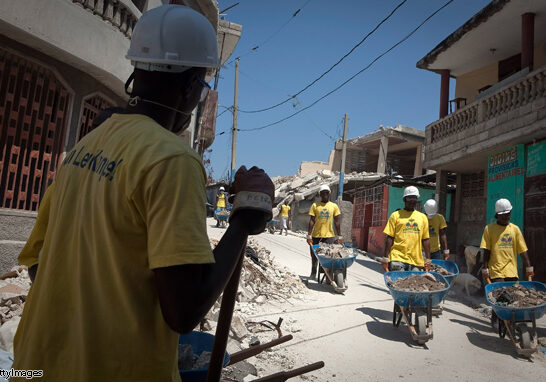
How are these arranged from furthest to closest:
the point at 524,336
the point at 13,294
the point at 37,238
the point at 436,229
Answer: the point at 436,229 → the point at 524,336 → the point at 13,294 → the point at 37,238

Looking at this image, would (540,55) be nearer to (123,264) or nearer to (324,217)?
(324,217)

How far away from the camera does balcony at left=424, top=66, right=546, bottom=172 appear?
8499 mm

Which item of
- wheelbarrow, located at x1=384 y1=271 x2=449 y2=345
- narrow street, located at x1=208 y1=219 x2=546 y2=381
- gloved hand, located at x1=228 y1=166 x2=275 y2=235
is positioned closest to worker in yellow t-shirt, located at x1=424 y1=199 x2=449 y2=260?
narrow street, located at x1=208 y1=219 x2=546 y2=381

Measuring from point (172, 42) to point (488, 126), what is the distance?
425 inches

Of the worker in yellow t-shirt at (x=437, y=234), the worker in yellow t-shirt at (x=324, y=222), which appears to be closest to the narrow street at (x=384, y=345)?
the worker in yellow t-shirt at (x=437, y=234)

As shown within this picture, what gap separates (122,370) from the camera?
0.94 meters

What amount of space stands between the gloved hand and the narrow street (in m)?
3.11

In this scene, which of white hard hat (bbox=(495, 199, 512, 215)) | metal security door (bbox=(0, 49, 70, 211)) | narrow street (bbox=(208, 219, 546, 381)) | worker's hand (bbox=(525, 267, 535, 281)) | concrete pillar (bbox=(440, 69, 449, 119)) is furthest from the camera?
concrete pillar (bbox=(440, 69, 449, 119))

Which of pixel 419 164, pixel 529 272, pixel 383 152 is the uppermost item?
pixel 383 152

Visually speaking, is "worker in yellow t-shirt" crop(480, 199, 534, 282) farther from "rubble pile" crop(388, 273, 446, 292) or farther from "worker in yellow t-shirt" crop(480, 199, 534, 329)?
"rubble pile" crop(388, 273, 446, 292)

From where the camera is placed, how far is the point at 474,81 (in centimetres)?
1386

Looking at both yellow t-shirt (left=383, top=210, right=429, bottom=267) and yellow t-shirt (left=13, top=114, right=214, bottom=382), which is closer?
yellow t-shirt (left=13, top=114, right=214, bottom=382)

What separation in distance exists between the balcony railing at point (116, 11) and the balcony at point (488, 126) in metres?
8.32

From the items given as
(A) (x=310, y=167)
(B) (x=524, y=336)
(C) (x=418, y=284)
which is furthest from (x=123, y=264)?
(A) (x=310, y=167)
